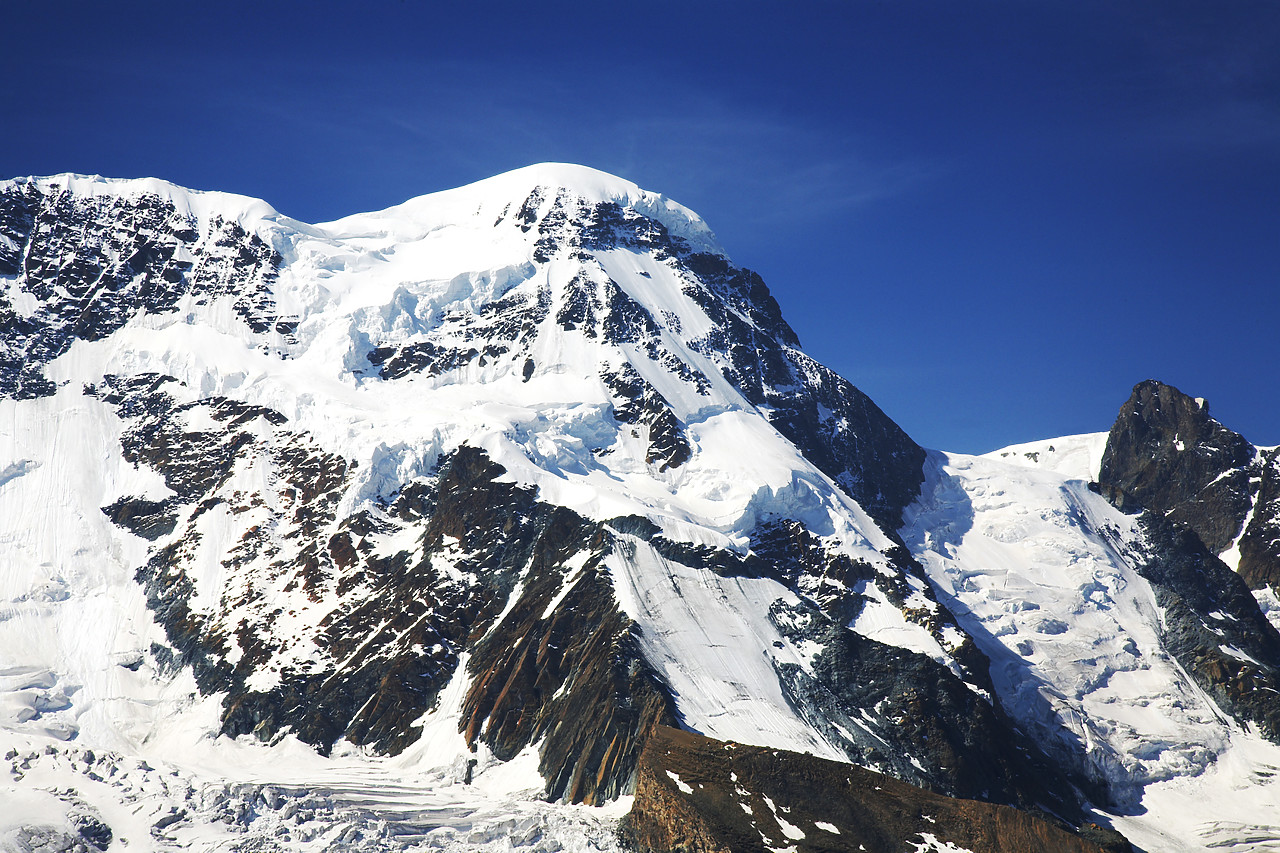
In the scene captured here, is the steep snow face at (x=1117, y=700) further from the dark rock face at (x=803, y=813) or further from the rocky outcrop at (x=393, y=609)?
the rocky outcrop at (x=393, y=609)

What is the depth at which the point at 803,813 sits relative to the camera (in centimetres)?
9000

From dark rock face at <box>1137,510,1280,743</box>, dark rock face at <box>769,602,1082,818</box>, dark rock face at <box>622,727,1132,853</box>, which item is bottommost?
dark rock face at <box>622,727,1132,853</box>

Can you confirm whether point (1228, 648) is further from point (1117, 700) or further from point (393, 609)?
point (393, 609)

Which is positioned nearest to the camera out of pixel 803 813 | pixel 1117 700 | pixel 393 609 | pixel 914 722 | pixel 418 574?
pixel 803 813

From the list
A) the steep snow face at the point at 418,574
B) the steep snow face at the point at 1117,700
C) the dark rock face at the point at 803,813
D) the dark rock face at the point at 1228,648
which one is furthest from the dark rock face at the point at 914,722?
the dark rock face at the point at 803,813

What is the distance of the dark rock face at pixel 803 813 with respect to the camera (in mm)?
86625

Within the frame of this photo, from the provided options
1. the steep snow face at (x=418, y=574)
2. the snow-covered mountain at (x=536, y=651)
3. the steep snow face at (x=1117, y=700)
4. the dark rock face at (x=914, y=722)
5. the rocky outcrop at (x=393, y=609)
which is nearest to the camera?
the snow-covered mountain at (x=536, y=651)

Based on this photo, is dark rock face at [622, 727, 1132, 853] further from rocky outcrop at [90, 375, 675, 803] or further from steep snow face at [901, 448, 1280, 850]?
steep snow face at [901, 448, 1280, 850]

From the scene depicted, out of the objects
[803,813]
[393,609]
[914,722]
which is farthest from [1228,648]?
[393,609]

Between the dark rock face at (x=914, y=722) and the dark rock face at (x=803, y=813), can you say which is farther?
the dark rock face at (x=914, y=722)

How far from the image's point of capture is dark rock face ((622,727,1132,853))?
86.6 metres

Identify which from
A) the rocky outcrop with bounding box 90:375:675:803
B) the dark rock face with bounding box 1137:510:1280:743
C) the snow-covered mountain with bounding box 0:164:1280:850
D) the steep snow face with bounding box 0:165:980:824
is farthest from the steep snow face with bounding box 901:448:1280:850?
Result: the rocky outcrop with bounding box 90:375:675:803

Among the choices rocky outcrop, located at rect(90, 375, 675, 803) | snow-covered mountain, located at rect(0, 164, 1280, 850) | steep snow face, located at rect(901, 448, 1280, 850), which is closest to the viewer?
snow-covered mountain, located at rect(0, 164, 1280, 850)

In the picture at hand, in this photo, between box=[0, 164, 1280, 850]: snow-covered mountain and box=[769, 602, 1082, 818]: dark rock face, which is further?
box=[769, 602, 1082, 818]: dark rock face
